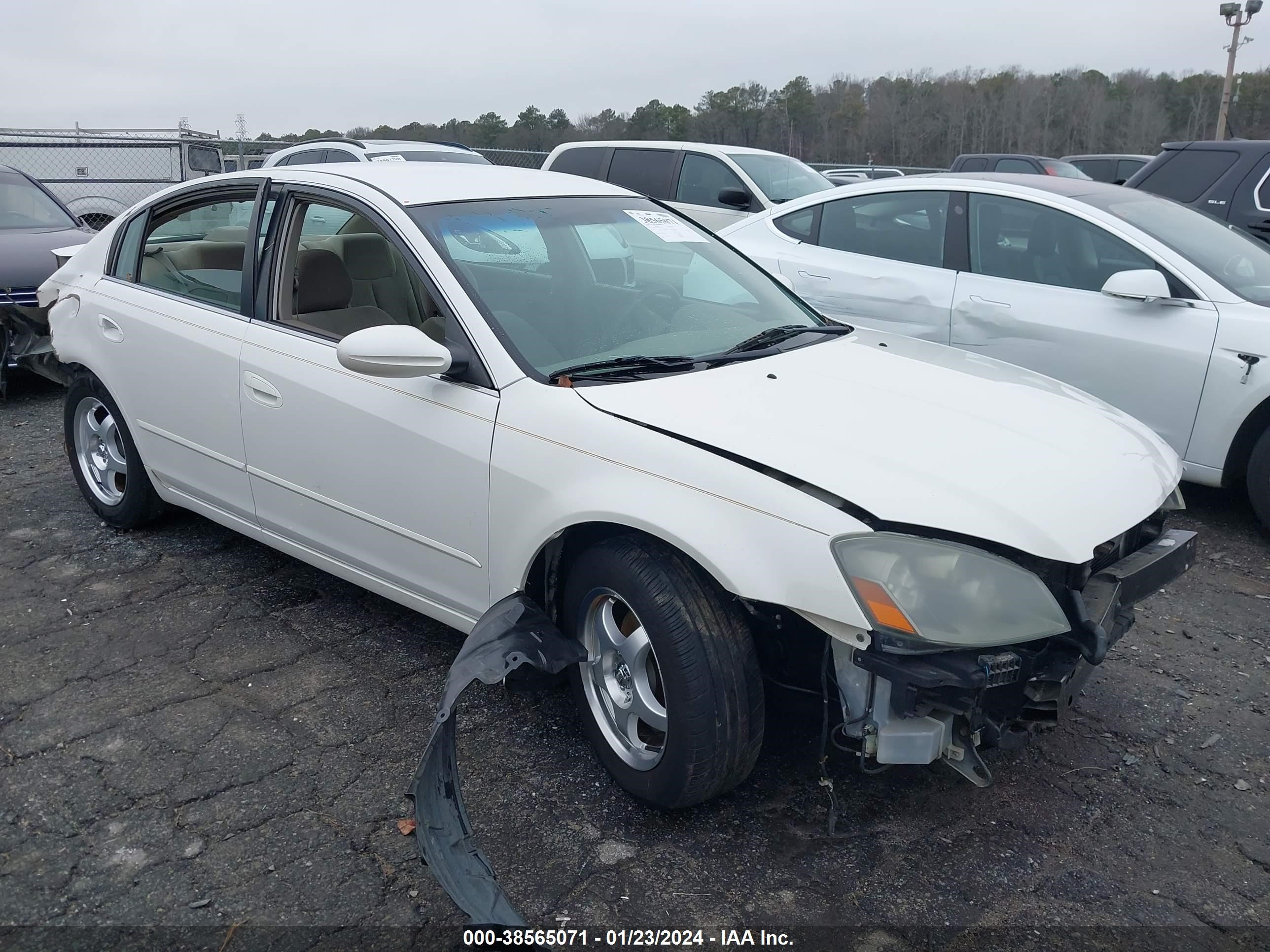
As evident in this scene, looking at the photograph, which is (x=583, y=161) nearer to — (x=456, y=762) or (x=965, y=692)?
(x=456, y=762)

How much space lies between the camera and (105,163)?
13070 millimetres

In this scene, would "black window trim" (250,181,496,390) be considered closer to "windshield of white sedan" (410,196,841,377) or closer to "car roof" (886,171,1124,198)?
"windshield of white sedan" (410,196,841,377)

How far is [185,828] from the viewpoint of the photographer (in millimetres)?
2723

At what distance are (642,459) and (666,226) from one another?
1.58 metres

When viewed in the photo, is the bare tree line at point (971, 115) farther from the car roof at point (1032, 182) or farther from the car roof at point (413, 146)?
the car roof at point (1032, 182)

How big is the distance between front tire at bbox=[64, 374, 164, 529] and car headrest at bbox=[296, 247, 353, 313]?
4.03 ft

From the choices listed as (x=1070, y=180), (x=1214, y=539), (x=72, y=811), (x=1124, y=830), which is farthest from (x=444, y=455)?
(x=1070, y=180)

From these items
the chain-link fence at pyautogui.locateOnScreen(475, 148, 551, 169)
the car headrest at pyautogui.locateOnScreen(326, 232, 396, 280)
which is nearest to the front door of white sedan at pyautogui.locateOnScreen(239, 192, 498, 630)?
the car headrest at pyautogui.locateOnScreen(326, 232, 396, 280)

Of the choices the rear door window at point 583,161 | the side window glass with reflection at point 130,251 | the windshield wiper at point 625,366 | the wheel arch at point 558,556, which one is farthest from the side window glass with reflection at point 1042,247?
the rear door window at point 583,161

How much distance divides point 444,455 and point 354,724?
92cm

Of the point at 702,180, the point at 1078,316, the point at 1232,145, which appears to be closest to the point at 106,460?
the point at 1078,316

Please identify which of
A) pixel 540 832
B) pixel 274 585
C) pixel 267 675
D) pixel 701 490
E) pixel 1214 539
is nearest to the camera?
pixel 701 490

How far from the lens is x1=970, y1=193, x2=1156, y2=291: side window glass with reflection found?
507 cm

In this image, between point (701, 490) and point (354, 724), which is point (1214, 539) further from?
Result: point (354, 724)
